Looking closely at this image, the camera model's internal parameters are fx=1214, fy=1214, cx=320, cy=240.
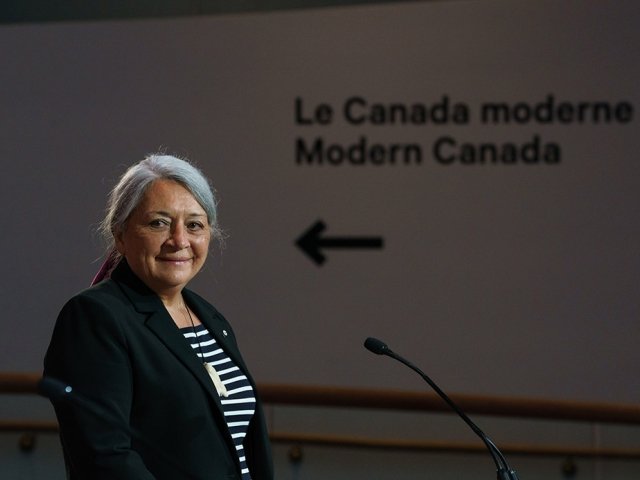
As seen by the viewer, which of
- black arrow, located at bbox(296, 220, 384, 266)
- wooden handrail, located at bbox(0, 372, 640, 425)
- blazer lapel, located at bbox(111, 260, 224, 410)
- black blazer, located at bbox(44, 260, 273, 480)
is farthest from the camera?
black arrow, located at bbox(296, 220, 384, 266)

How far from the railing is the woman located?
6.54 ft

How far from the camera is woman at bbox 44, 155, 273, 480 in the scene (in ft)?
6.94

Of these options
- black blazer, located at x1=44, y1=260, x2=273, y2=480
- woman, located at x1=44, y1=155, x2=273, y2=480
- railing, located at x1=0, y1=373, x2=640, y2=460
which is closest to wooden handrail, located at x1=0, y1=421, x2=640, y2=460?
railing, located at x1=0, y1=373, x2=640, y2=460

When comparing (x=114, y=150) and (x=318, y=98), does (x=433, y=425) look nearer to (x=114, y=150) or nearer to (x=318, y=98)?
(x=318, y=98)

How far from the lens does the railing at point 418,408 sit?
424 cm

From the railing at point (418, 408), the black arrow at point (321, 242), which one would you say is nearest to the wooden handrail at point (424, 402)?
the railing at point (418, 408)

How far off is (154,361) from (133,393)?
76 mm

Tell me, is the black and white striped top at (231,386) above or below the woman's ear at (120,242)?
below

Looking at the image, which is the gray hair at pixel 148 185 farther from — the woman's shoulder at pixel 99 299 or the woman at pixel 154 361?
the woman's shoulder at pixel 99 299

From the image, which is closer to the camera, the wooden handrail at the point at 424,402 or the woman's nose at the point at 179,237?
the woman's nose at the point at 179,237

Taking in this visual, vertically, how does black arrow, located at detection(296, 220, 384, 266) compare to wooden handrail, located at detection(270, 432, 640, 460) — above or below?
above


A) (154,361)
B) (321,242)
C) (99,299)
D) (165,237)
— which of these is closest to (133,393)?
(154,361)

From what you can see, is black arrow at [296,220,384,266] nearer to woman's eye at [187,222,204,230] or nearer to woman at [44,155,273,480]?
woman at [44,155,273,480]

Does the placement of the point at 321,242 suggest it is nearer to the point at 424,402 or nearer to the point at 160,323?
the point at 424,402
